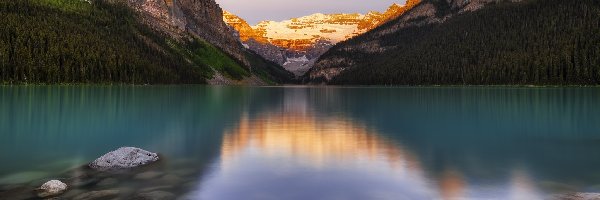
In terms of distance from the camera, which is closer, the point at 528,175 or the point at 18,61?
the point at 528,175

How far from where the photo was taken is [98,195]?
18.8 metres

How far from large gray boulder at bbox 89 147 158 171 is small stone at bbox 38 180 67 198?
14.8 ft

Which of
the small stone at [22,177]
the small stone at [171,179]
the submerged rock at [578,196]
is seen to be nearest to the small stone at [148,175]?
the small stone at [171,179]

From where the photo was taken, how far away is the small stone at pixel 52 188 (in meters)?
18.8

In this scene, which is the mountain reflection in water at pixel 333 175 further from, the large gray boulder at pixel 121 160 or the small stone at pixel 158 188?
the large gray boulder at pixel 121 160

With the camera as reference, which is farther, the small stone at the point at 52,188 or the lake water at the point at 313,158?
the lake water at the point at 313,158

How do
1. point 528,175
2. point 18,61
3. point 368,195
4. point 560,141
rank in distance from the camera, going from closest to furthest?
point 368,195, point 528,175, point 560,141, point 18,61

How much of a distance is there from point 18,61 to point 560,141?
180 m

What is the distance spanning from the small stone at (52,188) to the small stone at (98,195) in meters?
1.08

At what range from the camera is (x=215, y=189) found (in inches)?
800

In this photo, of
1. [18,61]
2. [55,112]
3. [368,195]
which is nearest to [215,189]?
[368,195]

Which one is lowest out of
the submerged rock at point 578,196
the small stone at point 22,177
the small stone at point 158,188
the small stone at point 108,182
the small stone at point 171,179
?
the submerged rock at point 578,196

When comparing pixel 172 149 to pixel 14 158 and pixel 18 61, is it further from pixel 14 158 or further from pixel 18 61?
pixel 18 61

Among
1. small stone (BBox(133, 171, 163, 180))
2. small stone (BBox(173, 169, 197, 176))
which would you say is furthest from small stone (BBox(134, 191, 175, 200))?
small stone (BBox(173, 169, 197, 176))
